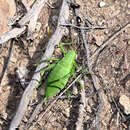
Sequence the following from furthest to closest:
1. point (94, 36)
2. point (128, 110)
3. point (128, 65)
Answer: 1. point (94, 36)
2. point (128, 65)
3. point (128, 110)

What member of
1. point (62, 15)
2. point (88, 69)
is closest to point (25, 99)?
point (88, 69)

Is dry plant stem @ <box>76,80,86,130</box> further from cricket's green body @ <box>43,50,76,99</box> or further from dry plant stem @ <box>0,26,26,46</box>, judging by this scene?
dry plant stem @ <box>0,26,26,46</box>

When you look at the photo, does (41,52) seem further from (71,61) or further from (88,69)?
(88,69)

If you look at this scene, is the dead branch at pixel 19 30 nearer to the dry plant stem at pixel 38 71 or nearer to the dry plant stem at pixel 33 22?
the dry plant stem at pixel 33 22

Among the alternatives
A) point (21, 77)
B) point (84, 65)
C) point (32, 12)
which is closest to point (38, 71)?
point (21, 77)

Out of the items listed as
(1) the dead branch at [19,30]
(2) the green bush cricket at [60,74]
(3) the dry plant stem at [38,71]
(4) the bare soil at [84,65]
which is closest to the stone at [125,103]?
(4) the bare soil at [84,65]

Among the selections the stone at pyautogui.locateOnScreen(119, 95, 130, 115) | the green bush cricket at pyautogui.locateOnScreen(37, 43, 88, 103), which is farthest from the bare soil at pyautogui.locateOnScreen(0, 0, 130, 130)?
the green bush cricket at pyautogui.locateOnScreen(37, 43, 88, 103)

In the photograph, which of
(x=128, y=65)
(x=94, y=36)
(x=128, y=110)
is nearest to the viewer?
(x=128, y=110)
